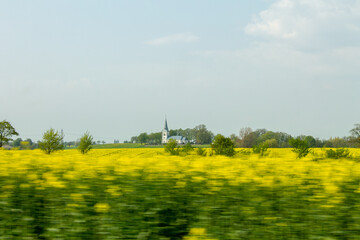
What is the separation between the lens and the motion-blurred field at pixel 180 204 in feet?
11.5

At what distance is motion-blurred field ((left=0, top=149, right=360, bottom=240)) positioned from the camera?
3.50 m

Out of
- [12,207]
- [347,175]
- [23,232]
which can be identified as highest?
[347,175]

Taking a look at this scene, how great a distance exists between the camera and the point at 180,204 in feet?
12.3

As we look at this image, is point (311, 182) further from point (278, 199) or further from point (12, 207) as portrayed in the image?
point (12, 207)

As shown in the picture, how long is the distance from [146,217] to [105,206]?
0.45 m

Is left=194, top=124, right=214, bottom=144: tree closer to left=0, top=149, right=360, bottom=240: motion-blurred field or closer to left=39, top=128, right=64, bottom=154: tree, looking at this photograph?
left=39, top=128, right=64, bottom=154: tree

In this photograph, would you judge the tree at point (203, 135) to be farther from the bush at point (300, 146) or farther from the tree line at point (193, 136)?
the bush at point (300, 146)

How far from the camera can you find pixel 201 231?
351 centimetres

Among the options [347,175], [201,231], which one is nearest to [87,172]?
[201,231]

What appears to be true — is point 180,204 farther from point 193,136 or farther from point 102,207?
point 193,136

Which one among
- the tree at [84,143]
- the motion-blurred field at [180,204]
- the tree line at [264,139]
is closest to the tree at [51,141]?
the tree at [84,143]

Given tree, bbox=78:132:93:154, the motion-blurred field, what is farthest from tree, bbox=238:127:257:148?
the motion-blurred field

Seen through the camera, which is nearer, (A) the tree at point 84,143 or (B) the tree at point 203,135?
(A) the tree at point 84,143

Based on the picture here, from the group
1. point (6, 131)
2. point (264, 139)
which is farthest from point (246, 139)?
point (6, 131)
